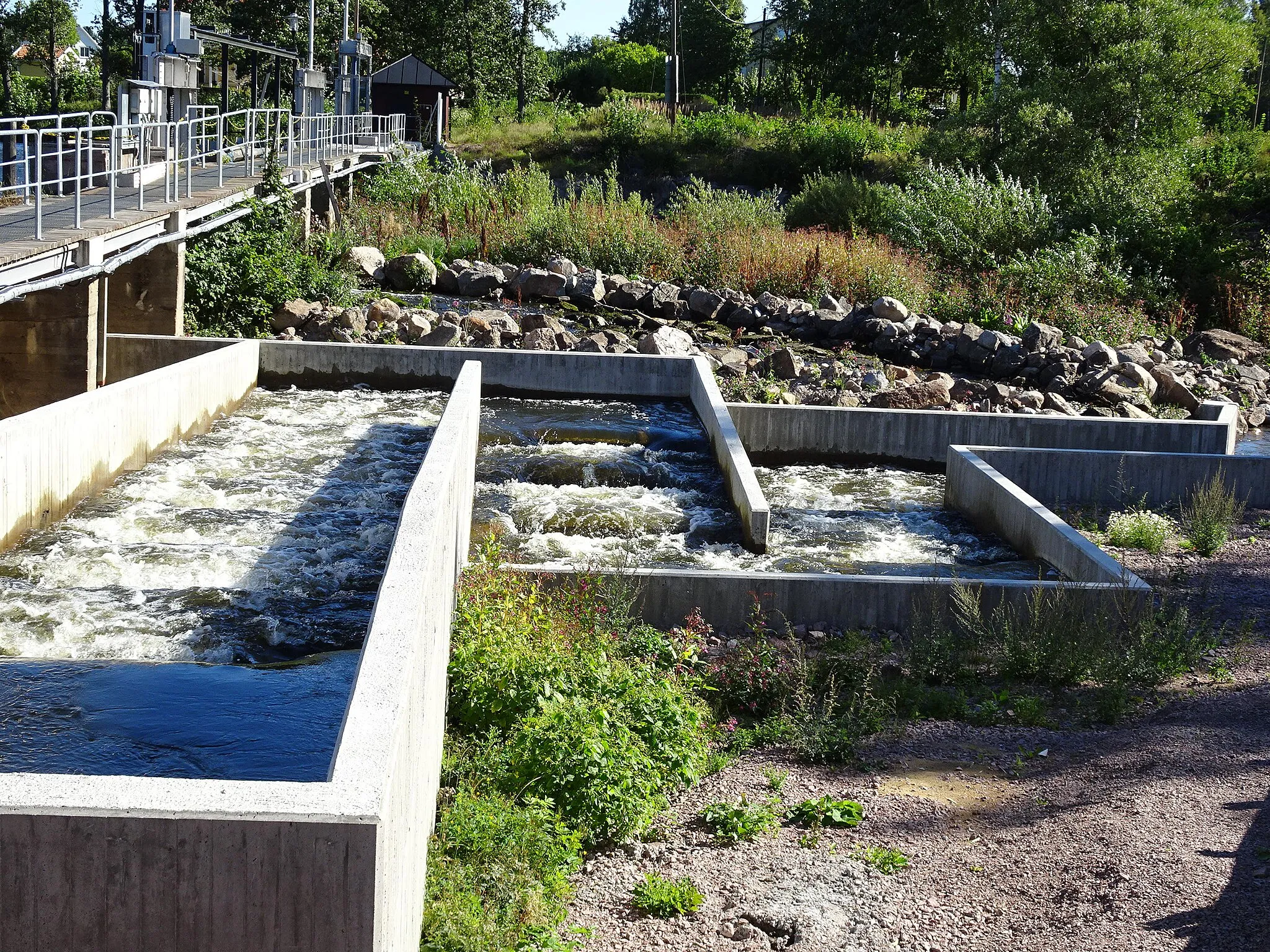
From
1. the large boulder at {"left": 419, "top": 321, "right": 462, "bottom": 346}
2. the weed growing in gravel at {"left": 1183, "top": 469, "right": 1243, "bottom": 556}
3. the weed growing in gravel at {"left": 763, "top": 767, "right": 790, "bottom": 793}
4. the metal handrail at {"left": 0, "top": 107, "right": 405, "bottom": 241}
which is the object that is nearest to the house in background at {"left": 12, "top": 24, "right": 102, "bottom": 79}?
the metal handrail at {"left": 0, "top": 107, "right": 405, "bottom": 241}

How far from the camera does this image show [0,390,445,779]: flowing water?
6.20 meters

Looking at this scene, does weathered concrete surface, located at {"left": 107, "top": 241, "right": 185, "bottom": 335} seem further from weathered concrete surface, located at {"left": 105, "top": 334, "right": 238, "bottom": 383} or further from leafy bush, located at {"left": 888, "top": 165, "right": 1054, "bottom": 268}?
leafy bush, located at {"left": 888, "top": 165, "right": 1054, "bottom": 268}

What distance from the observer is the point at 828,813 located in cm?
617

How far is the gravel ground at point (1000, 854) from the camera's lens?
5098 millimetres

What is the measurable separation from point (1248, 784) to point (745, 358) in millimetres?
12764

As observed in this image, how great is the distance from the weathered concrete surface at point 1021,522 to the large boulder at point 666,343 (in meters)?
5.93

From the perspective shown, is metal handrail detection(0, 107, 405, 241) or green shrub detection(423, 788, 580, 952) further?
metal handrail detection(0, 107, 405, 241)

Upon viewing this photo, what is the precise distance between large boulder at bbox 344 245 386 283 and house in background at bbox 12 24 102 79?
146ft

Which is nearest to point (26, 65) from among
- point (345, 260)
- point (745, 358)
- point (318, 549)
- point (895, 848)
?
point (345, 260)

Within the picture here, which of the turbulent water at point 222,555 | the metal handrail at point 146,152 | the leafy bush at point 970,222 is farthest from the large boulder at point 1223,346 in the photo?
the metal handrail at point 146,152

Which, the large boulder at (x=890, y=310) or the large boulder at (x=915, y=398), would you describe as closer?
the large boulder at (x=915, y=398)

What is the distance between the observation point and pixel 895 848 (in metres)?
5.82

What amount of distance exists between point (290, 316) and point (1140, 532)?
1227cm

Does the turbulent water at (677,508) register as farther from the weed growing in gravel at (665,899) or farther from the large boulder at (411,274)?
the large boulder at (411,274)
